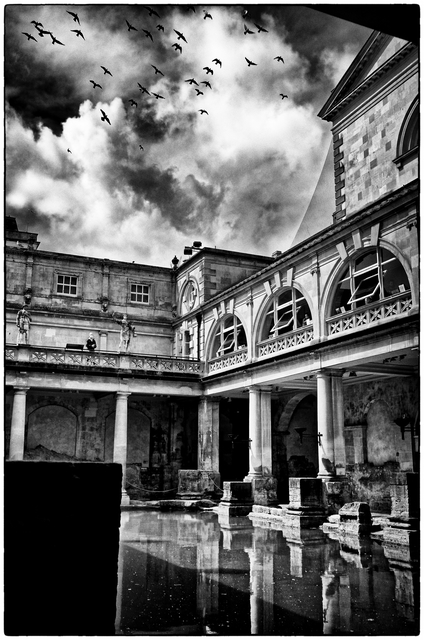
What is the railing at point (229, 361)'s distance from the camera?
84.3 ft

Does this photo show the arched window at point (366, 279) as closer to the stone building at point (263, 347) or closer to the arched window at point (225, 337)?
the stone building at point (263, 347)

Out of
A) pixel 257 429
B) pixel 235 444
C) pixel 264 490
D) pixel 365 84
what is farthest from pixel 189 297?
pixel 365 84

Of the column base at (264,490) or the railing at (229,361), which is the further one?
the railing at (229,361)

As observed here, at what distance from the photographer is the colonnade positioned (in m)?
19.4

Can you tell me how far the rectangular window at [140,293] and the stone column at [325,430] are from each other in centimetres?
1700

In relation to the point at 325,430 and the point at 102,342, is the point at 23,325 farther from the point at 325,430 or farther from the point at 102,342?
the point at 325,430

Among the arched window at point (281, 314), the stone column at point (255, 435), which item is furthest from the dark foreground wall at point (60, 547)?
the stone column at point (255, 435)

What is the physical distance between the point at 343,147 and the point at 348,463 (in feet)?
43.2

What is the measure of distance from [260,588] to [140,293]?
2806 cm

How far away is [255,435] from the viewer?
2431cm

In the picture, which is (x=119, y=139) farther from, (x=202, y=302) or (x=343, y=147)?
(x=202, y=302)

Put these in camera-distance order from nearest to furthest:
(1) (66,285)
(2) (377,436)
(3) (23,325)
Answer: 1. (2) (377,436)
2. (3) (23,325)
3. (1) (66,285)

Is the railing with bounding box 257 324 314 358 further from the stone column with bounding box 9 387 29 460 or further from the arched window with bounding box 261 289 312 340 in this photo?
the stone column with bounding box 9 387 29 460

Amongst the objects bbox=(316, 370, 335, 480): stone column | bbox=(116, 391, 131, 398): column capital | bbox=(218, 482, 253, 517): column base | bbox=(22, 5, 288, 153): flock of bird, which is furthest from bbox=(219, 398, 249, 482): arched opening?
bbox=(22, 5, 288, 153): flock of bird
